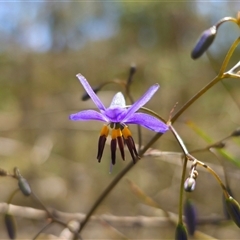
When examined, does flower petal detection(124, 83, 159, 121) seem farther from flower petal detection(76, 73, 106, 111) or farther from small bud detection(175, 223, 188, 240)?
small bud detection(175, 223, 188, 240)

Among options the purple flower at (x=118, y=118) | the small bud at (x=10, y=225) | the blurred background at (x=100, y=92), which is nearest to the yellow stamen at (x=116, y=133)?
the purple flower at (x=118, y=118)

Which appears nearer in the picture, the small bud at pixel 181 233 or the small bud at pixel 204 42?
the small bud at pixel 181 233

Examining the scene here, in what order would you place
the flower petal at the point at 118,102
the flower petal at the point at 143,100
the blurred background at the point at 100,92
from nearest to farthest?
1. the flower petal at the point at 143,100
2. the flower petal at the point at 118,102
3. the blurred background at the point at 100,92

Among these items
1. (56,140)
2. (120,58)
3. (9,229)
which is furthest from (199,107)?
(9,229)

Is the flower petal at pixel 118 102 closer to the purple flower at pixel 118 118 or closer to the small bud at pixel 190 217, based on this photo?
the purple flower at pixel 118 118

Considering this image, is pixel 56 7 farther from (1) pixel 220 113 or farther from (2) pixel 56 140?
(1) pixel 220 113

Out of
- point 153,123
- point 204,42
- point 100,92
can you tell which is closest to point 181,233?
point 153,123

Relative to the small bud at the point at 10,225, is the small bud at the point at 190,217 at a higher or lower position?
higher

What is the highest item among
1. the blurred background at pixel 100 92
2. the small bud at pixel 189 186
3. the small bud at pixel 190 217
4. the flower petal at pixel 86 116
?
the flower petal at pixel 86 116
